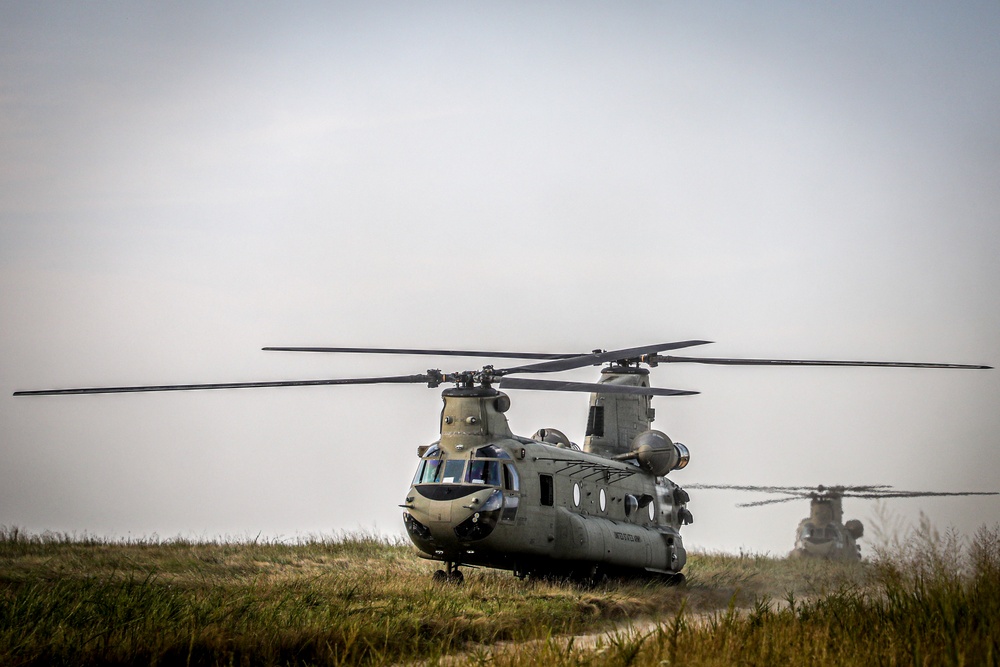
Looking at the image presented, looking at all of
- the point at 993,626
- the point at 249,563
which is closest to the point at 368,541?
the point at 249,563

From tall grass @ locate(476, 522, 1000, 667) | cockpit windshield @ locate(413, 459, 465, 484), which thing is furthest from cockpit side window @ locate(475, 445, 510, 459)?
tall grass @ locate(476, 522, 1000, 667)

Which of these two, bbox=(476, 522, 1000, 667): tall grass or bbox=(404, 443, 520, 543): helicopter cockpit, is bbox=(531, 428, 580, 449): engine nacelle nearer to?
bbox=(404, 443, 520, 543): helicopter cockpit

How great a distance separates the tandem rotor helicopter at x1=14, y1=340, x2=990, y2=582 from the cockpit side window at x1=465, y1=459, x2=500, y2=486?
17mm

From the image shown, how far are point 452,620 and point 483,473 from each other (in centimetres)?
463

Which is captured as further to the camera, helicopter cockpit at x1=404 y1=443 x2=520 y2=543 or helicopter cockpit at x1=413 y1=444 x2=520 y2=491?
helicopter cockpit at x1=413 y1=444 x2=520 y2=491

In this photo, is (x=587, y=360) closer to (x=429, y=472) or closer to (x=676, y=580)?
(x=429, y=472)

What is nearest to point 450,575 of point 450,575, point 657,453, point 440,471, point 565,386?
point 450,575

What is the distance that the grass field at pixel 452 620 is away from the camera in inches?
400

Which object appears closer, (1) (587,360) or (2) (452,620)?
(2) (452,620)

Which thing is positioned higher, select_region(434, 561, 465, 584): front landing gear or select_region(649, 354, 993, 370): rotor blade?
select_region(649, 354, 993, 370): rotor blade

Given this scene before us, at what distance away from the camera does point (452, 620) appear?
13.8 meters

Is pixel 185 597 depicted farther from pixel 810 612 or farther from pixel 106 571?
pixel 810 612

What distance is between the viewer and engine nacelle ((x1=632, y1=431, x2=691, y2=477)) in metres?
22.4

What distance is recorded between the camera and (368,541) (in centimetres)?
2628
